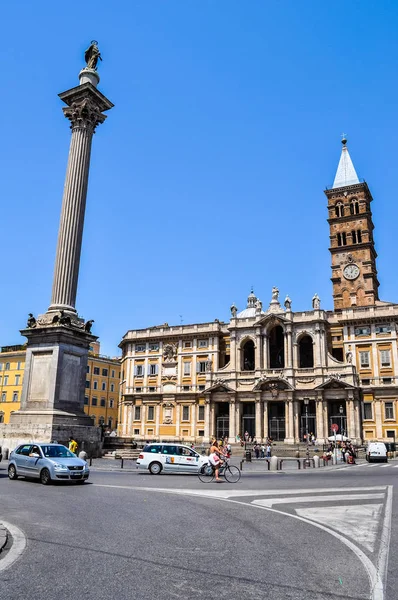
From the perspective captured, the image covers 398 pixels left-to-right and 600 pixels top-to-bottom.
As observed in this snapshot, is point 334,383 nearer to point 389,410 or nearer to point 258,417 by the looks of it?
point 389,410

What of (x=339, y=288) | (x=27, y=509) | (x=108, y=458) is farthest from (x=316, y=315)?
(x=27, y=509)

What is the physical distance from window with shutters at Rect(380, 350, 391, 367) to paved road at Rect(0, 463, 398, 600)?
159 feet

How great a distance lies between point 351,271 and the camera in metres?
73.1

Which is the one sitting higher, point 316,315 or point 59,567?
point 316,315

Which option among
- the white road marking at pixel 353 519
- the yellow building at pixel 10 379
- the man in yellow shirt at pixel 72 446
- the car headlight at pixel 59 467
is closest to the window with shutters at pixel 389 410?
the man in yellow shirt at pixel 72 446

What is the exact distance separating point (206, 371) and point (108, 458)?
38181mm

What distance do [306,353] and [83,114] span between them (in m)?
47.3

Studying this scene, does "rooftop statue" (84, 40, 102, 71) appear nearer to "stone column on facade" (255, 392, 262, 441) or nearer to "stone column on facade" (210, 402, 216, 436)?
"stone column on facade" (255, 392, 262, 441)

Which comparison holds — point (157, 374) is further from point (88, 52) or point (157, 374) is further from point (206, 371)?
point (88, 52)

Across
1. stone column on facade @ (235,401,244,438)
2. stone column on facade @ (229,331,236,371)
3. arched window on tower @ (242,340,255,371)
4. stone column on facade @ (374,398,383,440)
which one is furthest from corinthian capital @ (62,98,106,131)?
stone column on facade @ (374,398,383,440)

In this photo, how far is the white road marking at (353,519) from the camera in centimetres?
839

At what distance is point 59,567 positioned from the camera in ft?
19.3

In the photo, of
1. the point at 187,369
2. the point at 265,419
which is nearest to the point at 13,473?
the point at 265,419

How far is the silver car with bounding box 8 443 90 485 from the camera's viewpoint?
1526cm
